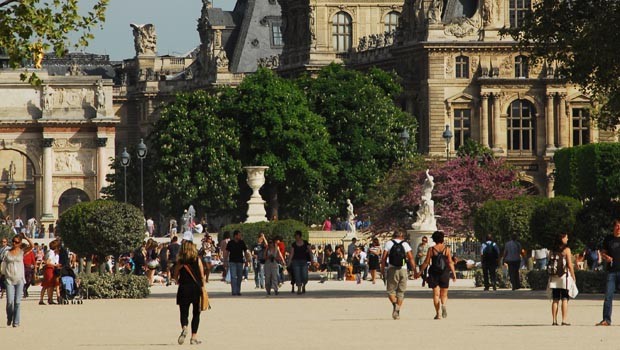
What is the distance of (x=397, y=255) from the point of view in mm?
44312

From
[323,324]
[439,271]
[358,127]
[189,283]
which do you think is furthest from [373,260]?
[358,127]

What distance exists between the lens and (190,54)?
194250mm

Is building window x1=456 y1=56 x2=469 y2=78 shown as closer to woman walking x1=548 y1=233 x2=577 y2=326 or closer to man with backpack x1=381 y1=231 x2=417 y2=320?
man with backpack x1=381 y1=231 x2=417 y2=320

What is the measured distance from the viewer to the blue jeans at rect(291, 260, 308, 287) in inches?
2207

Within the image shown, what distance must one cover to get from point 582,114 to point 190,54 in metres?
80.7

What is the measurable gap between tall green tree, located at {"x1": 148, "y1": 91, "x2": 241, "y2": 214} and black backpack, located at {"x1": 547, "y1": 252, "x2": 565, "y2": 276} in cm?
6732

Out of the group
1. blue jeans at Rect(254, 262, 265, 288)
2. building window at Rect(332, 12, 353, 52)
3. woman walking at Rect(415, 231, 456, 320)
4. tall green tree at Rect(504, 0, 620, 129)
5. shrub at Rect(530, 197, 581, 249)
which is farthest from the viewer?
building window at Rect(332, 12, 353, 52)

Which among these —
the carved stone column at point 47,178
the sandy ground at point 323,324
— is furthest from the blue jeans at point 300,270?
the carved stone column at point 47,178

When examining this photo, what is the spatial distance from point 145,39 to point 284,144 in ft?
264

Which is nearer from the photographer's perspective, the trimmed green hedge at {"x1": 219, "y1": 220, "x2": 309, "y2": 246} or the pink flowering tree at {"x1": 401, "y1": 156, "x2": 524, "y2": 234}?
the trimmed green hedge at {"x1": 219, "y1": 220, "x2": 309, "y2": 246}

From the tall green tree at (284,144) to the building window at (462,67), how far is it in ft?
Answer: 33.2

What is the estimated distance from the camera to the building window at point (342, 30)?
454ft

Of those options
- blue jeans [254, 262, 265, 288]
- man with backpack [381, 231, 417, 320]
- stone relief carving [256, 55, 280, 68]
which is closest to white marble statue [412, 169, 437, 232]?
blue jeans [254, 262, 265, 288]

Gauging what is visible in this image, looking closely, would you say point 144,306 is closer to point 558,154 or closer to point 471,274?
point 471,274
